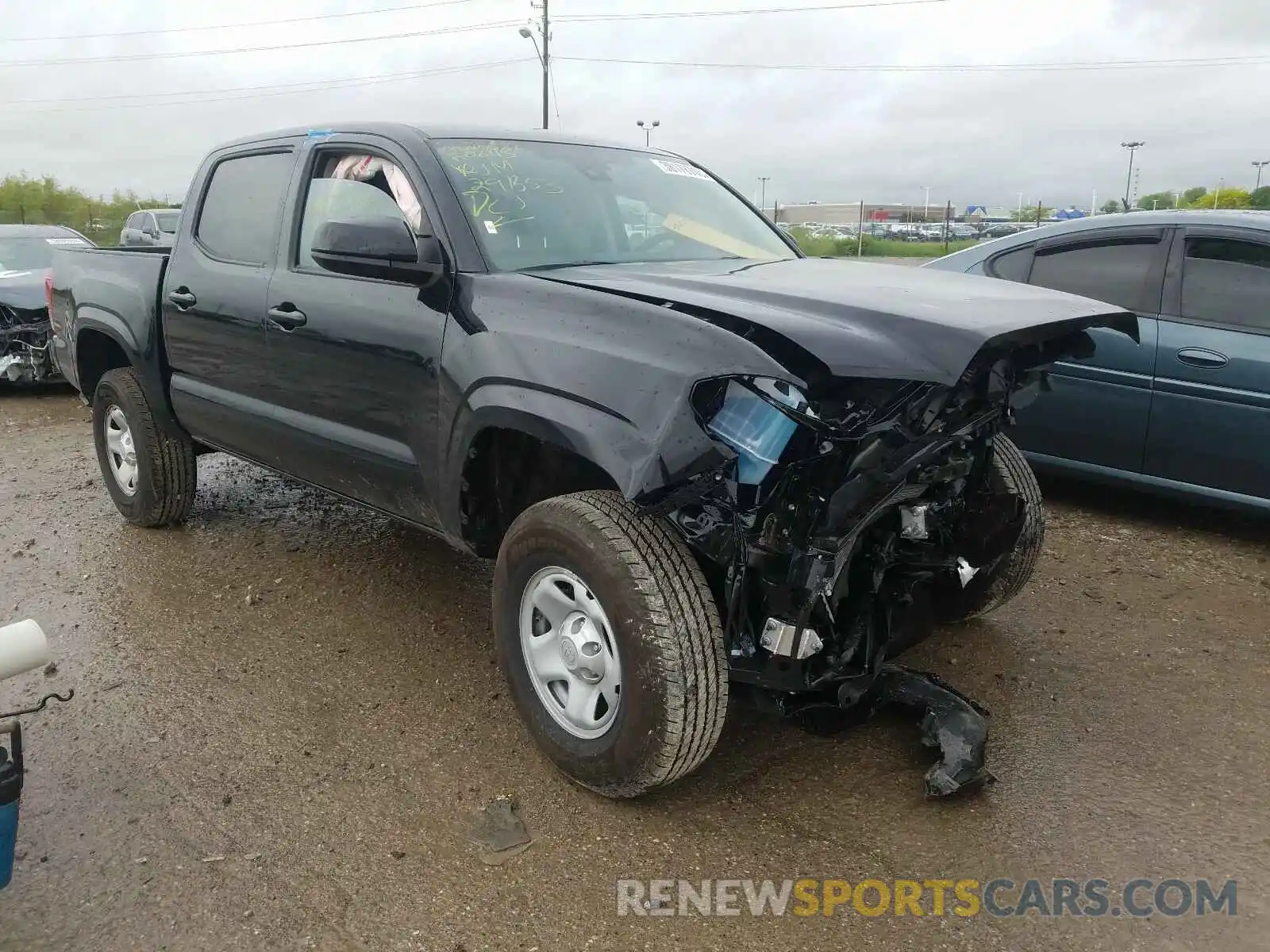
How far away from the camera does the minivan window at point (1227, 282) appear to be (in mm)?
4723

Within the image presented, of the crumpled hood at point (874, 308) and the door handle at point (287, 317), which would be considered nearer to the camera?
the crumpled hood at point (874, 308)

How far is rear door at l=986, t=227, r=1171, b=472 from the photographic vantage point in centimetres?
501

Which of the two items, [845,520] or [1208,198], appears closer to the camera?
[845,520]

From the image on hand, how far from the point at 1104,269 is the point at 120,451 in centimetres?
526

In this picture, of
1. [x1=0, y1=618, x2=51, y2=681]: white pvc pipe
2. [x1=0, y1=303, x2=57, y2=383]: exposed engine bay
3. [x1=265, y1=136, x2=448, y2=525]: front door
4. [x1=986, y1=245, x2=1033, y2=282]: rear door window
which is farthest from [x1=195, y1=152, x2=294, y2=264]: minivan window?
[x1=0, y1=303, x2=57, y2=383]: exposed engine bay

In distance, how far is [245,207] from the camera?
4.32m

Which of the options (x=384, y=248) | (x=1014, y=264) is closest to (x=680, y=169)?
(x=384, y=248)

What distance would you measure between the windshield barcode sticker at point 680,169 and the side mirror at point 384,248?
131 cm

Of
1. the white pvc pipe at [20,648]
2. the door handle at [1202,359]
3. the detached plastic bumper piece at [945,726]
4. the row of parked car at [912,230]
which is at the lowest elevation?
the detached plastic bumper piece at [945,726]

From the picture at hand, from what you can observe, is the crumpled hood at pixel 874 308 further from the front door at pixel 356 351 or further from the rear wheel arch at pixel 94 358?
the rear wheel arch at pixel 94 358

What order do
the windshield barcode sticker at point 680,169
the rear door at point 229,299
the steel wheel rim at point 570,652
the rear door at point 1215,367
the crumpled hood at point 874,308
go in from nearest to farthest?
1. the crumpled hood at point 874,308
2. the steel wheel rim at point 570,652
3. the rear door at point 229,299
4. the windshield barcode sticker at point 680,169
5. the rear door at point 1215,367

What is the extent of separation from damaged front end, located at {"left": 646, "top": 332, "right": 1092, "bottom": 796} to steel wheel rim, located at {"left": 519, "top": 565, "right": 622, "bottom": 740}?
1.15 ft

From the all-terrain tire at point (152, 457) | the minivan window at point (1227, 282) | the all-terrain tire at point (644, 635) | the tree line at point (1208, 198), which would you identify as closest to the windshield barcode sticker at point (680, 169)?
the all-terrain tire at point (644, 635)

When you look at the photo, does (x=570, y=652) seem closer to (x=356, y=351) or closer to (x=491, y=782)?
(x=491, y=782)
